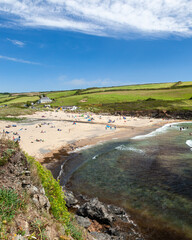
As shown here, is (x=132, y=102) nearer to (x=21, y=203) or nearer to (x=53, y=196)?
(x=53, y=196)

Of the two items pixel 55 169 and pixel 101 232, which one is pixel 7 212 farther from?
pixel 55 169

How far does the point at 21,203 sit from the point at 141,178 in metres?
14.9

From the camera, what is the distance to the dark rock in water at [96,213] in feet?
38.8

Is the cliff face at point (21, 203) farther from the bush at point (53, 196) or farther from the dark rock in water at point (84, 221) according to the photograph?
the dark rock in water at point (84, 221)

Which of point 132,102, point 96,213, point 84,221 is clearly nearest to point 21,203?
point 84,221

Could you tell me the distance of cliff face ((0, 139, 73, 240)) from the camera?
5.25 meters

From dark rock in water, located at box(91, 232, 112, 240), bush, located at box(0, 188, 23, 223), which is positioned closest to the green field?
dark rock in water, located at box(91, 232, 112, 240)

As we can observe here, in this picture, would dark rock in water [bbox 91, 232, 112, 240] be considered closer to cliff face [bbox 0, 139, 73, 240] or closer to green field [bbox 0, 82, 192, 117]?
cliff face [bbox 0, 139, 73, 240]

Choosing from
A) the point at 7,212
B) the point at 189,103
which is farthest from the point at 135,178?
the point at 189,103

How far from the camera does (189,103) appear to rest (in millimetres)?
87125

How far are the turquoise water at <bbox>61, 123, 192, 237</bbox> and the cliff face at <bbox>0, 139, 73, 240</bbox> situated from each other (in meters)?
9.16

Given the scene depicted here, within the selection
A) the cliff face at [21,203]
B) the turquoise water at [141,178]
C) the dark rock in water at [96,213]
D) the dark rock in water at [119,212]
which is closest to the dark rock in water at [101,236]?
the dark rock in water at [96,213]

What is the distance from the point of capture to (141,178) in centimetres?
1844

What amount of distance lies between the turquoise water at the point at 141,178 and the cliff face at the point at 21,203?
361 inches
